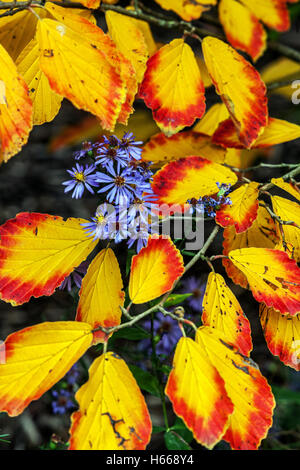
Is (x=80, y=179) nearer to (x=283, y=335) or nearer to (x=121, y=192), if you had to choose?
(x=121, y=192)

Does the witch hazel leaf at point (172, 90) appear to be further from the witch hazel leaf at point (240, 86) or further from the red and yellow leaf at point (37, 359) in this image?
the red and yellow leaf at point (37, 359)

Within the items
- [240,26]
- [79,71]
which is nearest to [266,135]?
[240,26]

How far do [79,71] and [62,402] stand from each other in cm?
76

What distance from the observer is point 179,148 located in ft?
2.50

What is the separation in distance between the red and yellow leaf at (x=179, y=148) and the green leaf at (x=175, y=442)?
0.47m

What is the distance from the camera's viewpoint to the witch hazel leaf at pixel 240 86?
0.64 meters

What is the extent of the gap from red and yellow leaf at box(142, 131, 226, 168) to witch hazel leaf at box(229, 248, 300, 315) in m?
0.22

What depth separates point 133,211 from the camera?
622 mm

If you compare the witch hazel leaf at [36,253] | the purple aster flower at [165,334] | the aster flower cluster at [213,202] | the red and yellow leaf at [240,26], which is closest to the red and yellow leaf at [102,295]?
the witch hazel leaf at [36,253]

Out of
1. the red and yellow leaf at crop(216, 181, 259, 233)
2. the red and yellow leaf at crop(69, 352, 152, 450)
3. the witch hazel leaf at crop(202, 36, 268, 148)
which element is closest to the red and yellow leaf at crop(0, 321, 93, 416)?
the red and yellow leaf at crop(69, 352, 152, 450)

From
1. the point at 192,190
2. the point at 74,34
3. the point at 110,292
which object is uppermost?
the point at 74,34
